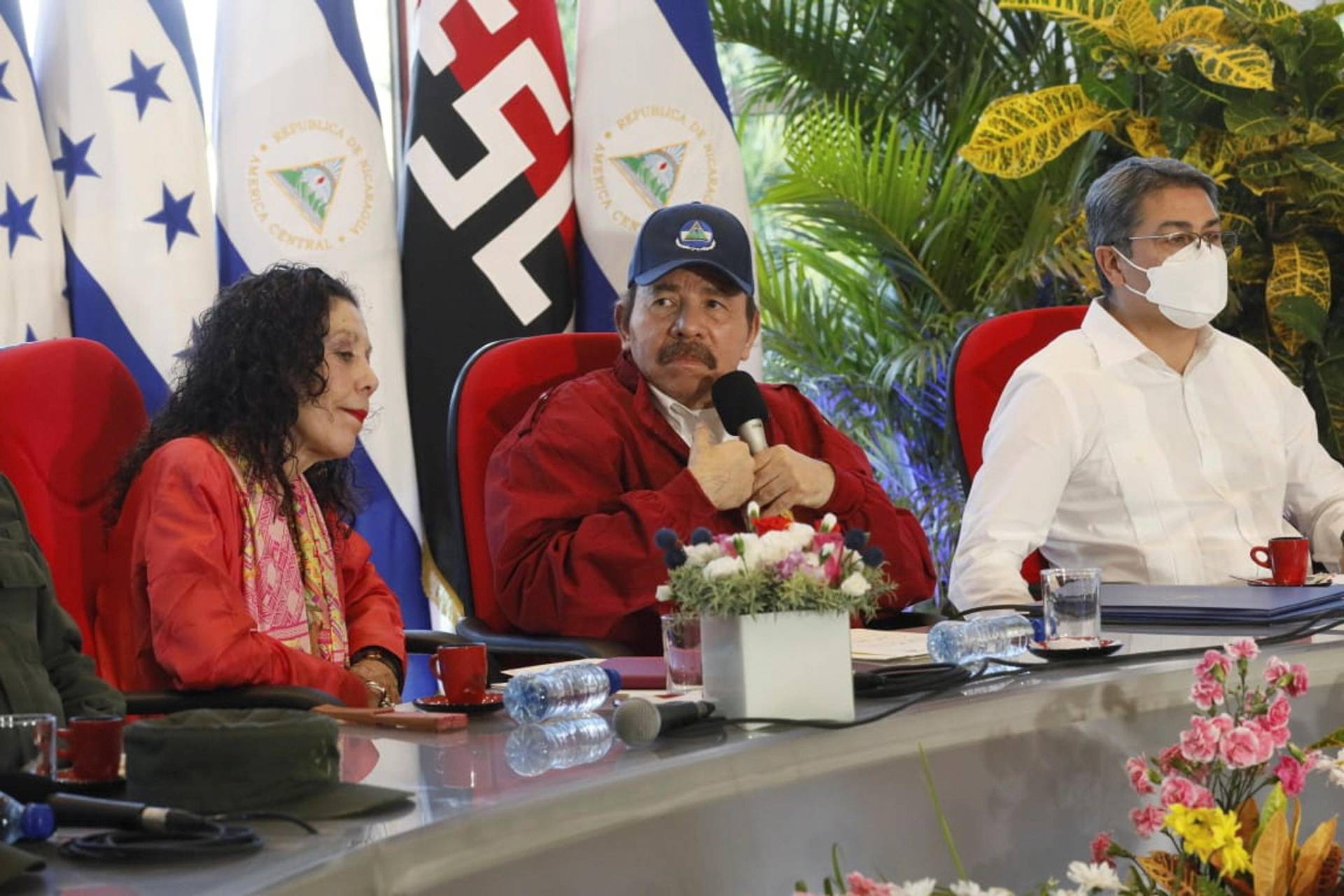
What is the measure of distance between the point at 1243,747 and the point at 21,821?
2.75 ft

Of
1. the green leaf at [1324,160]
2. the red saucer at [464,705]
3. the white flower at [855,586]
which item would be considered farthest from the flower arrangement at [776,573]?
the green leaf at [1324,160]

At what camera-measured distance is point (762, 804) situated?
4.04 ft

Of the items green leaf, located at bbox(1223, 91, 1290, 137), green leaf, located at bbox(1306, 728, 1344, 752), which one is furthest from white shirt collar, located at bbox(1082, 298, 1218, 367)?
green leaf, located at bbox(1306, 728, 1344, 752)

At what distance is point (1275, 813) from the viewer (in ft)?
4.14

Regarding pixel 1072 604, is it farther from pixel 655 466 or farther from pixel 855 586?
pixel 655 466

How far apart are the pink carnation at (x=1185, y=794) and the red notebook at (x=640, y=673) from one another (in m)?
0.46

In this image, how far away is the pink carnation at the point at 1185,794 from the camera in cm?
123

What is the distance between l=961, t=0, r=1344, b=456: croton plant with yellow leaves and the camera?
388cm

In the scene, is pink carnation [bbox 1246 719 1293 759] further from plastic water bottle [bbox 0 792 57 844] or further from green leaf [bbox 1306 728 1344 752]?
plastic water bottle [bbox 0 792 57 844]

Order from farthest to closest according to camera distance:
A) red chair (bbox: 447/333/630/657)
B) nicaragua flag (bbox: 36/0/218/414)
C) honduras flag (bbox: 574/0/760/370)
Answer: honduras flag (bbox: 574/0/760/370) < nicaragua flag (bbox: 36/0/218/414) < red chair (bbox: 447/333/630/657)

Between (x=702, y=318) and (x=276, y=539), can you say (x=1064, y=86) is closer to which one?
(x=702, y=318)

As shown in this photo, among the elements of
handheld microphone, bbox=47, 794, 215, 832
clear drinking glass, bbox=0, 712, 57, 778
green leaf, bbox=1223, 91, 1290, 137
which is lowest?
handheld microphone, bbox=47, 794, 215, 832

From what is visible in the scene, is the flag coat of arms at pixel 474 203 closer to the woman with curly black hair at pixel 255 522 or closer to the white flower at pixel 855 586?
the woman with curly black hair at pixel 255 522

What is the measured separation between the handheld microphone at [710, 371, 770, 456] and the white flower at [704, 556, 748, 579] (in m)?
0.88
